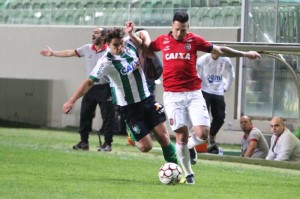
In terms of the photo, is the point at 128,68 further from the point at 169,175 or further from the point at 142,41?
the point at 169,175

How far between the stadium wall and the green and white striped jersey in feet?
42.6

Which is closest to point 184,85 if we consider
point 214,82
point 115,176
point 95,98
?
point 115,176

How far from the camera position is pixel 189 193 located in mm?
12234

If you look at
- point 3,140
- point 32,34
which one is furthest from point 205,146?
point 32,34

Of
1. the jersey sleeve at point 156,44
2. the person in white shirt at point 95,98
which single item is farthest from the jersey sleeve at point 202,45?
the person in white shirt at point 95,98

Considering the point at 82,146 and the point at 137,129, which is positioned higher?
the point at 137,129

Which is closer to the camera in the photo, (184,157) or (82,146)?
(184,157)

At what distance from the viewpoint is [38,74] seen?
28875 millimetres

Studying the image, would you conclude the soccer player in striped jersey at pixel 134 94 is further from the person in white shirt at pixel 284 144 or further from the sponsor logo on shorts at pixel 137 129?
the person in white shirt at pixel 284 144

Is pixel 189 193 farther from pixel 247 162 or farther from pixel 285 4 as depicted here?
pixel 285 4

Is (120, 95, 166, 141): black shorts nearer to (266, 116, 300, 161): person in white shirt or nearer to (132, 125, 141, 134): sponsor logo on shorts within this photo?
(132, 125, 141, 134): sponsor logo on shorts

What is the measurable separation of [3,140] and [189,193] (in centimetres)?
924

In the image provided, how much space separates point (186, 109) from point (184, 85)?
31 centimetres

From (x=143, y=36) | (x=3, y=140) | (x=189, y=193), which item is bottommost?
(x=3, y=140)
